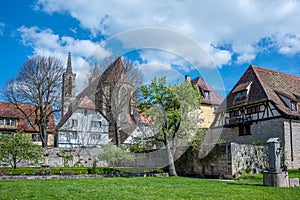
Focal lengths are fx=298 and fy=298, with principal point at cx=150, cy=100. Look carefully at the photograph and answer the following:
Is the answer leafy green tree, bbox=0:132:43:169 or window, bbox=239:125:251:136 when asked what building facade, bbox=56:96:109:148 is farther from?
window, bbox=239:125:251:136

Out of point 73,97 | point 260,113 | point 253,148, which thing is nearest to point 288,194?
point 253,148

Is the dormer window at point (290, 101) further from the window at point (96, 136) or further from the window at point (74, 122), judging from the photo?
the window at point (74, 122)

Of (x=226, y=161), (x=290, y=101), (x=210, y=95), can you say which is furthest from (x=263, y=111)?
(x=210, y=95)

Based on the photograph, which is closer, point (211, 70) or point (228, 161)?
point (211, 70)

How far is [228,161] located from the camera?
19234 mm

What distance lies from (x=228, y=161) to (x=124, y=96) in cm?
917

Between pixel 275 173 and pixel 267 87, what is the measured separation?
16043 mm

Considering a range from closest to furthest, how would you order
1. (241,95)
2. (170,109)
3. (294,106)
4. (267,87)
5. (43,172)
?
(43,172) < (170,109) < (294,106) < (267,87) < (241,95)

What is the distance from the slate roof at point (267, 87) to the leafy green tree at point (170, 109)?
29.9 feet

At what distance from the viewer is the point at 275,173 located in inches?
494

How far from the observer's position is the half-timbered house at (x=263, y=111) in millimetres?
24719

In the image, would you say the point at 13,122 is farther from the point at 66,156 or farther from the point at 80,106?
the point at 66,156

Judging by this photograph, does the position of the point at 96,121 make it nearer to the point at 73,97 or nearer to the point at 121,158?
the point at 73,97

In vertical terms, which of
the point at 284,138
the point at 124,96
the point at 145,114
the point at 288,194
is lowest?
the point at 288,194
